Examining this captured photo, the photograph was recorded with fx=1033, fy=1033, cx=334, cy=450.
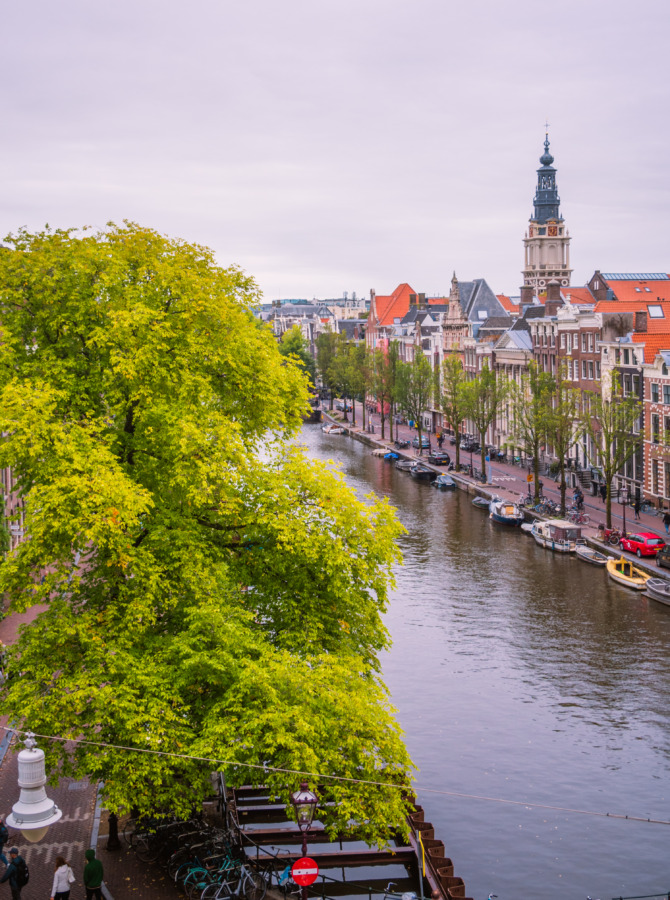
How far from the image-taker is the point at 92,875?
23.7 meters

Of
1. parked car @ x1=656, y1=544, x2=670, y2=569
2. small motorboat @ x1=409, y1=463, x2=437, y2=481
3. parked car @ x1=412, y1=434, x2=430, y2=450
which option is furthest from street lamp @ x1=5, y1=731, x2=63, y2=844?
parked car @ x1=412, y1=434, x2=430, y2=450

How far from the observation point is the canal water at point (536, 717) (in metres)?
30.7

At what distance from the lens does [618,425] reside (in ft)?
233

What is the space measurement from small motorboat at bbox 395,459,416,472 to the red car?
44.7 metres

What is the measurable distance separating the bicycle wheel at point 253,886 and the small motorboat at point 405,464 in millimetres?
82803

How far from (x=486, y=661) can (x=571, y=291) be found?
6773cm

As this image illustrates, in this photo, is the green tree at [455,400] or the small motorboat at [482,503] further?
the green tree at [455,400]

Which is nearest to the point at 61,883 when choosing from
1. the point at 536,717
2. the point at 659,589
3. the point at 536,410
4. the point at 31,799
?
the point at 31,799

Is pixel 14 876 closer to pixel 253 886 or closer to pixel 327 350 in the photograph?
pixel 253 886

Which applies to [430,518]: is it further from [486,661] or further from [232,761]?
[232,761]

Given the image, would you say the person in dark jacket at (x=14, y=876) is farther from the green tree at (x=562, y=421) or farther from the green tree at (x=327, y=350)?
the green tree at (x=327, y=350)

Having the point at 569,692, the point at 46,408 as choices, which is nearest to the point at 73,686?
the point at 46,408

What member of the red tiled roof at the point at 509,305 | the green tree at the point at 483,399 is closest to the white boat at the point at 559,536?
the green tree at the point at 483,399

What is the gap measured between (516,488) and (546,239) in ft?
250
